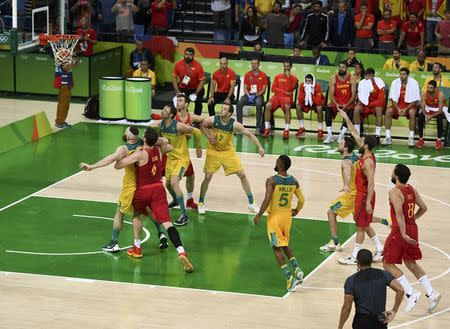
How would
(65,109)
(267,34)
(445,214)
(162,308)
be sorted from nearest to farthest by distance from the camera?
(162,308) < (445,214) < (65,109) < (267,34)

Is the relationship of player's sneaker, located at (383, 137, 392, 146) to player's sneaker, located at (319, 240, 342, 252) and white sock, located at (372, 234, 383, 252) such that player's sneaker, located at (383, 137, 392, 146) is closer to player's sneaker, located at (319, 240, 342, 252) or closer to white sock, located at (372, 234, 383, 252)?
player's sneaker, located at (319, 240, 342, 252)

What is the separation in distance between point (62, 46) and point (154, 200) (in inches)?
456

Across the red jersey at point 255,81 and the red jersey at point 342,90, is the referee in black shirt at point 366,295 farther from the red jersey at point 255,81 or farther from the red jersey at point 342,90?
the red jersey at point 255,81

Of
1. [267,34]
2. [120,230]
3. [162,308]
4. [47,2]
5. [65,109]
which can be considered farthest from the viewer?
[267,34]

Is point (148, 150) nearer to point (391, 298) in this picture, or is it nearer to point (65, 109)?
point (391, 298)

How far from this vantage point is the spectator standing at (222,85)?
89.3ft

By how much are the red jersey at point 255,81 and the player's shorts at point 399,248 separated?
12.3 meters

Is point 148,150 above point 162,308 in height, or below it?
above

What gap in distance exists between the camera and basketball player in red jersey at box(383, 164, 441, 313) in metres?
14.8

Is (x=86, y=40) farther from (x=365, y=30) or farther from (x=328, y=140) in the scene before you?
(x=328, y=140)

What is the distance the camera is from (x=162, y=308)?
15266mm

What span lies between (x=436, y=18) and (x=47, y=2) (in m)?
10.5

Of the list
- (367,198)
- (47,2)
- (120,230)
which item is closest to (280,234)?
(367,198)

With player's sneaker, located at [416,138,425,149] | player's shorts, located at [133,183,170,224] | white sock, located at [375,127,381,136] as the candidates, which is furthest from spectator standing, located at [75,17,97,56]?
player's shorts, located at [133,183,170,224]
